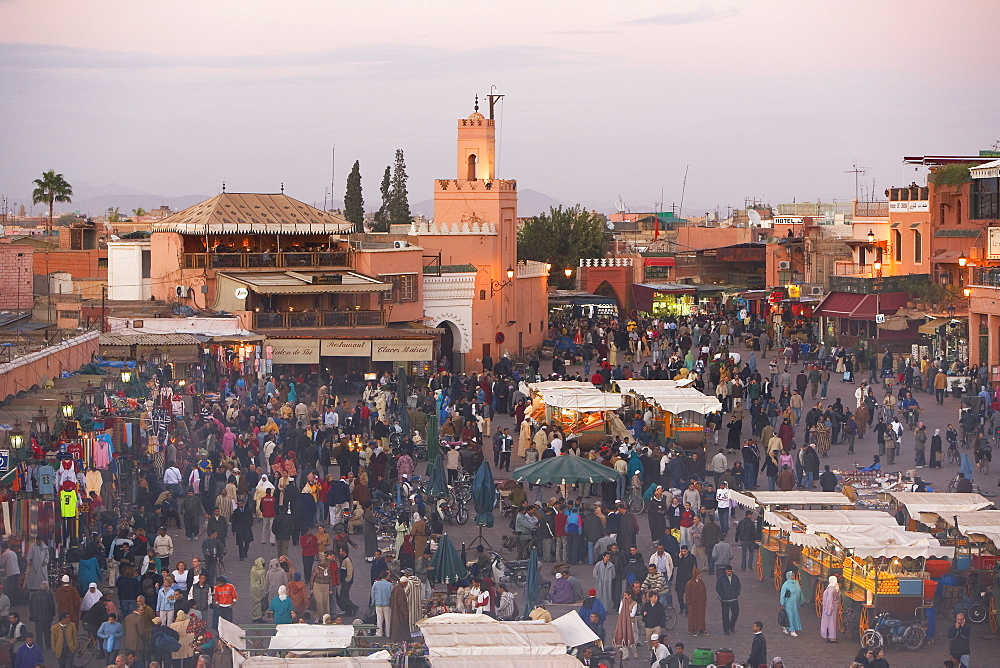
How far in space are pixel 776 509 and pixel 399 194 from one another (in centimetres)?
6176

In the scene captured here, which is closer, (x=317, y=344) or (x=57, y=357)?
(x=57, y=357)

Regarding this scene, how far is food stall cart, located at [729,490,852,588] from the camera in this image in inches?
699

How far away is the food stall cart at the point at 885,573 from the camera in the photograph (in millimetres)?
15812

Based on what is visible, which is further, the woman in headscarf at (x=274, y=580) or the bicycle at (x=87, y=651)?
the woman in headscarf at (x=274, y=580)

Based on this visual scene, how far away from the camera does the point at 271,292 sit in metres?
36.0

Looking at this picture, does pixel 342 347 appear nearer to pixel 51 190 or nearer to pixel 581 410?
pixel 581 410

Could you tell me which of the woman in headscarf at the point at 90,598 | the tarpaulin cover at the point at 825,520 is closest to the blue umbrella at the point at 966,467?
the tarpaulin cover at the point at 825,520

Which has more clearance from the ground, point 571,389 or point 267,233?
point 267,233

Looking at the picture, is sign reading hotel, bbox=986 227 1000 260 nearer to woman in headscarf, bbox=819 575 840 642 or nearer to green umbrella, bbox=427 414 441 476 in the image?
green umbrella, bbox=427 414 441 476

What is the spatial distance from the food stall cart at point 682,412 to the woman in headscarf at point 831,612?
403 inches

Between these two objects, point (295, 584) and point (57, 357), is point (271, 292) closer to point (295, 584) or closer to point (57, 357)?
point (57, 357)

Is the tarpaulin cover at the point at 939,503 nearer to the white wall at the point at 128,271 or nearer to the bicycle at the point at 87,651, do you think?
the bicycle at the point at 87,651

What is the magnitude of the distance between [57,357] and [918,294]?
26695mm

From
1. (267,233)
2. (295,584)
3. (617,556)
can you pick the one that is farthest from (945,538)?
(267,233)
